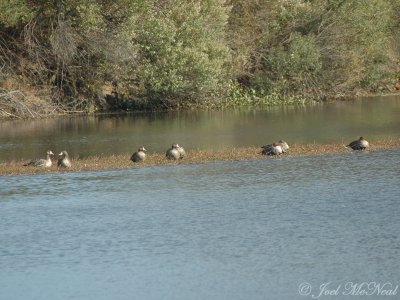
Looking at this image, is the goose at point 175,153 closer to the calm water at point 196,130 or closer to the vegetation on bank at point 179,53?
the calm water at point 196,130

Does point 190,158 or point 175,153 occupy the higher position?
point 175,153

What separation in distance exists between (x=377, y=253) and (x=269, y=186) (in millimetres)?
8474

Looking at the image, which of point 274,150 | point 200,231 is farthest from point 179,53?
point 200,231

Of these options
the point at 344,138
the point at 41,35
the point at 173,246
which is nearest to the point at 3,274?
the point at 173,246

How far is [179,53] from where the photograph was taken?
56.7 meters

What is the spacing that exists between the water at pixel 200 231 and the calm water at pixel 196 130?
9035 mm

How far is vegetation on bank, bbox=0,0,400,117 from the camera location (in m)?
54.8

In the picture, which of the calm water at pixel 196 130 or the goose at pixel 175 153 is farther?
the calm water at pixel 196 130

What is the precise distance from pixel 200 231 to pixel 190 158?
38.6 feet

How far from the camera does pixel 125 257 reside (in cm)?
1908

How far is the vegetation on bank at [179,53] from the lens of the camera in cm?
5481

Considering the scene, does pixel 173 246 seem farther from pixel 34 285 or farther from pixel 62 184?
pixel 62 184

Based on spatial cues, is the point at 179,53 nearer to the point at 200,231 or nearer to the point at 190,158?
the point at 190,158

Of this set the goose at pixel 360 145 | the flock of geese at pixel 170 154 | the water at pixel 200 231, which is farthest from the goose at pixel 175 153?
the goose at pixel 360 145
